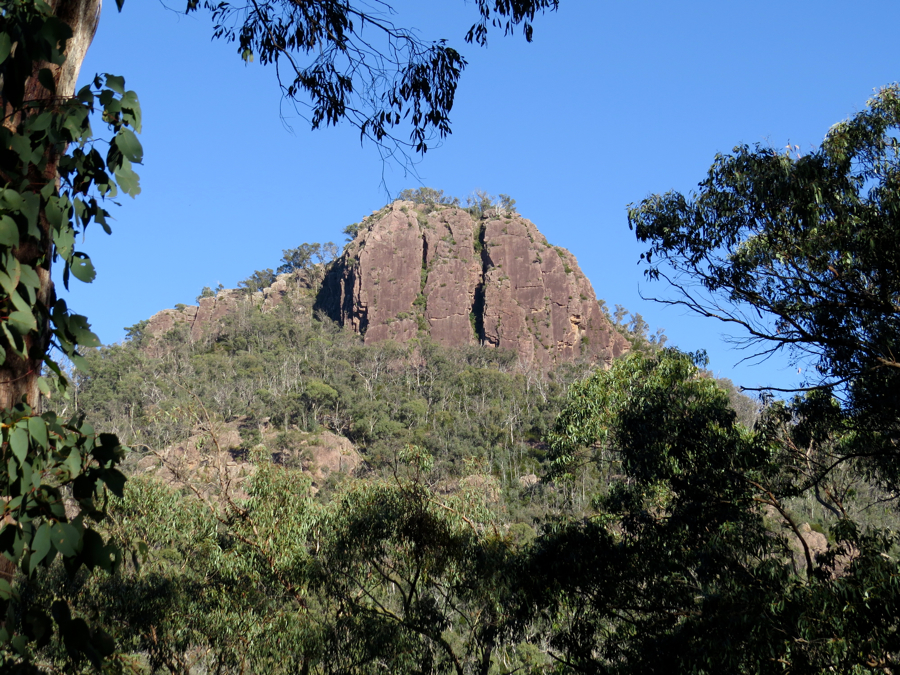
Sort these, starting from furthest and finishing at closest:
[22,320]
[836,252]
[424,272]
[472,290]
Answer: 1. [424,272]
2. [472,290]
3. [836,252]
4. [22,320]

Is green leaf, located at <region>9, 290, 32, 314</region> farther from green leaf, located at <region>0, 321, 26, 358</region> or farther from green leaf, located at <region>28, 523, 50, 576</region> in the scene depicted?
green leaf, located at <region>28, 523, 50, 576</region>

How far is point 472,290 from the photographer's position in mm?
65500

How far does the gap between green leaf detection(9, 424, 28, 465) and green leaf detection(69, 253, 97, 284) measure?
0.41 metres

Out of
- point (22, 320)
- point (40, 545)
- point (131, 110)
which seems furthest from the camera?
point (131, 110)

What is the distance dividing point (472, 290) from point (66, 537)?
64.1 m

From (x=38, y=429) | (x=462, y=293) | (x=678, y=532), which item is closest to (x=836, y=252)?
(x=678, y=532)

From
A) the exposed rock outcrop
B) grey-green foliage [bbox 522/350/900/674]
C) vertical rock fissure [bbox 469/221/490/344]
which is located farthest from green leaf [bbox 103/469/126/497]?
vertical rock fissure [bbox 469/221/490/344]

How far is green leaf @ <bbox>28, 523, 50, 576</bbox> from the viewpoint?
4.93 feet

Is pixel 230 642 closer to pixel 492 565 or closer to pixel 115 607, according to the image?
pixel 115 607

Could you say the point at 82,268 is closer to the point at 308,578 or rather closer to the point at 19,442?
the point at 19,442

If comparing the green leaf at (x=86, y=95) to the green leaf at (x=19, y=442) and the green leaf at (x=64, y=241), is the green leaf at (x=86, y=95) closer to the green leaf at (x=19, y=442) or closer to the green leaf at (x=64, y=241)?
the green leaf at (x=64, y=241)

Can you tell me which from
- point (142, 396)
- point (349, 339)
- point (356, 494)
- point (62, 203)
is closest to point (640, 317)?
point (349, 339)

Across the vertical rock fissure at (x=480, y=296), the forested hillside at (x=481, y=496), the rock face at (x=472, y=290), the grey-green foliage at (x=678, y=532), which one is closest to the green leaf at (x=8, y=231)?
the forested hillside at (x=481, y=496)

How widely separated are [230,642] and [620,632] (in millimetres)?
4581
